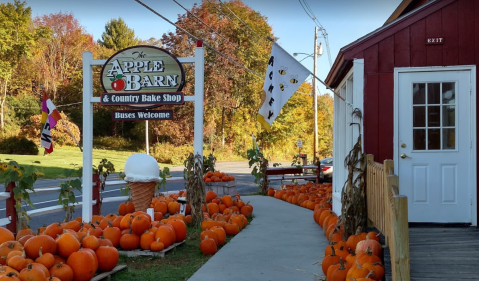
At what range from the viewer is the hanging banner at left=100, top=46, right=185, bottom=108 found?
27.7ft

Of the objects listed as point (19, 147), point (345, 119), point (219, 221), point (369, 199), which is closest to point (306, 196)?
point (345, 119)

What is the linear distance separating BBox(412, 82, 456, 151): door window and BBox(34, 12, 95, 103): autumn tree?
1663 inches

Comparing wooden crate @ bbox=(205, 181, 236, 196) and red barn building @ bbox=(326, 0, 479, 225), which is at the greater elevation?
red barn building @ bbox=(326, 0, 479, 225)

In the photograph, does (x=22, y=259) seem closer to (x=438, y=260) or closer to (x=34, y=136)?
(x=438, y=260)

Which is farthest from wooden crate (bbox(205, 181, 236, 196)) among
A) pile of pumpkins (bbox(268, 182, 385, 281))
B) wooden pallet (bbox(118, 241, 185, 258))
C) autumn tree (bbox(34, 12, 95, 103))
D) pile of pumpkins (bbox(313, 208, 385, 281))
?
autumn tree (bbox(34, 12, 95, 103))

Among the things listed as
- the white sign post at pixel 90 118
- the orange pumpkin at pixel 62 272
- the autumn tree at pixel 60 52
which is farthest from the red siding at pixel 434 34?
the autumn tree at pixel 60 52

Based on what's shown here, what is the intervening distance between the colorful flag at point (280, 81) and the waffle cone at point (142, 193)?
2.26m

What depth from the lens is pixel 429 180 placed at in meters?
6.71

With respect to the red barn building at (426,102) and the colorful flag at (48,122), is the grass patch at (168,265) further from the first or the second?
the colorful flag at (48,122)

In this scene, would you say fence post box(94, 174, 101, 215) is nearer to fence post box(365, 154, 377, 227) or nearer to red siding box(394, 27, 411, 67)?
fence post box(365, 154, 377, 227)

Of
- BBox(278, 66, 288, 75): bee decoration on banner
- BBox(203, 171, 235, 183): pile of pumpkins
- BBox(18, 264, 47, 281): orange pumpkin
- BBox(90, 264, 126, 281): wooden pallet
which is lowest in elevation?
BBox(90, 264, 126, 281): wooden pallet

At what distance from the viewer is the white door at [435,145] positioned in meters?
6.66

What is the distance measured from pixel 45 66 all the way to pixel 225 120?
55.9ft

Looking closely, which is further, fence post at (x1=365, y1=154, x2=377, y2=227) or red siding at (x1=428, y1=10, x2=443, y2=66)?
red siding at (x1=428, y1=10, x2=443, y2=66)
